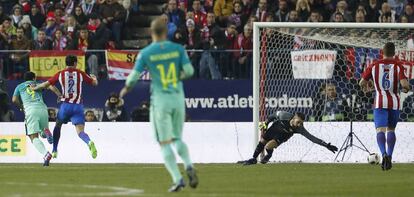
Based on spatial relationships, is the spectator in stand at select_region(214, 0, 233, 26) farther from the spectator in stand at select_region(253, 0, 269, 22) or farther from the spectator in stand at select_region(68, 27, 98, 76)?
the spectator in stand at select_region(68, 27, 98, 76)

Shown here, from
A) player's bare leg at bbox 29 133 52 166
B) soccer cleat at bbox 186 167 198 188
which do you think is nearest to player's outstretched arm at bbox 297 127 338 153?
player's bare leg at bbox 29 133 52 166

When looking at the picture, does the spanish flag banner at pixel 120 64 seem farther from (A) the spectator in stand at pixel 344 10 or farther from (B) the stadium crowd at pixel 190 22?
(A) the spectator in stand at pixel 344 10

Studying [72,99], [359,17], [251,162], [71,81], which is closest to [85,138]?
[72,99]

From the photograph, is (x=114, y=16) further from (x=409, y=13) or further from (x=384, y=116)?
(x=384, y=116)

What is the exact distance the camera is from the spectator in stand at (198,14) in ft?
99.5

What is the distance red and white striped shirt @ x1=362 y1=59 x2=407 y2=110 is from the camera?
21.2m

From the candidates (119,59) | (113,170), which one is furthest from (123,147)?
(113,170)

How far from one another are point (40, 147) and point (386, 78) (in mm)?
7346

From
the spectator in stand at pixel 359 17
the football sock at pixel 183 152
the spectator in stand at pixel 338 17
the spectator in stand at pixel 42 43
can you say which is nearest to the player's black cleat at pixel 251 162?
the spectator in stand at pixel 338 17

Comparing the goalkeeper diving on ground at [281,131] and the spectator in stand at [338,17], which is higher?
the spectator in stand at [338,17]

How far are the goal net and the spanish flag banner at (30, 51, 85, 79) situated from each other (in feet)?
15.8

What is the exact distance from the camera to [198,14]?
30.5 metres

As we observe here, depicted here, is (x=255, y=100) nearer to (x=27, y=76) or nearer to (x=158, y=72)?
(x=27, y=76)

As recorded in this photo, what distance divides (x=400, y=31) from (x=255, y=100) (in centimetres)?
359
